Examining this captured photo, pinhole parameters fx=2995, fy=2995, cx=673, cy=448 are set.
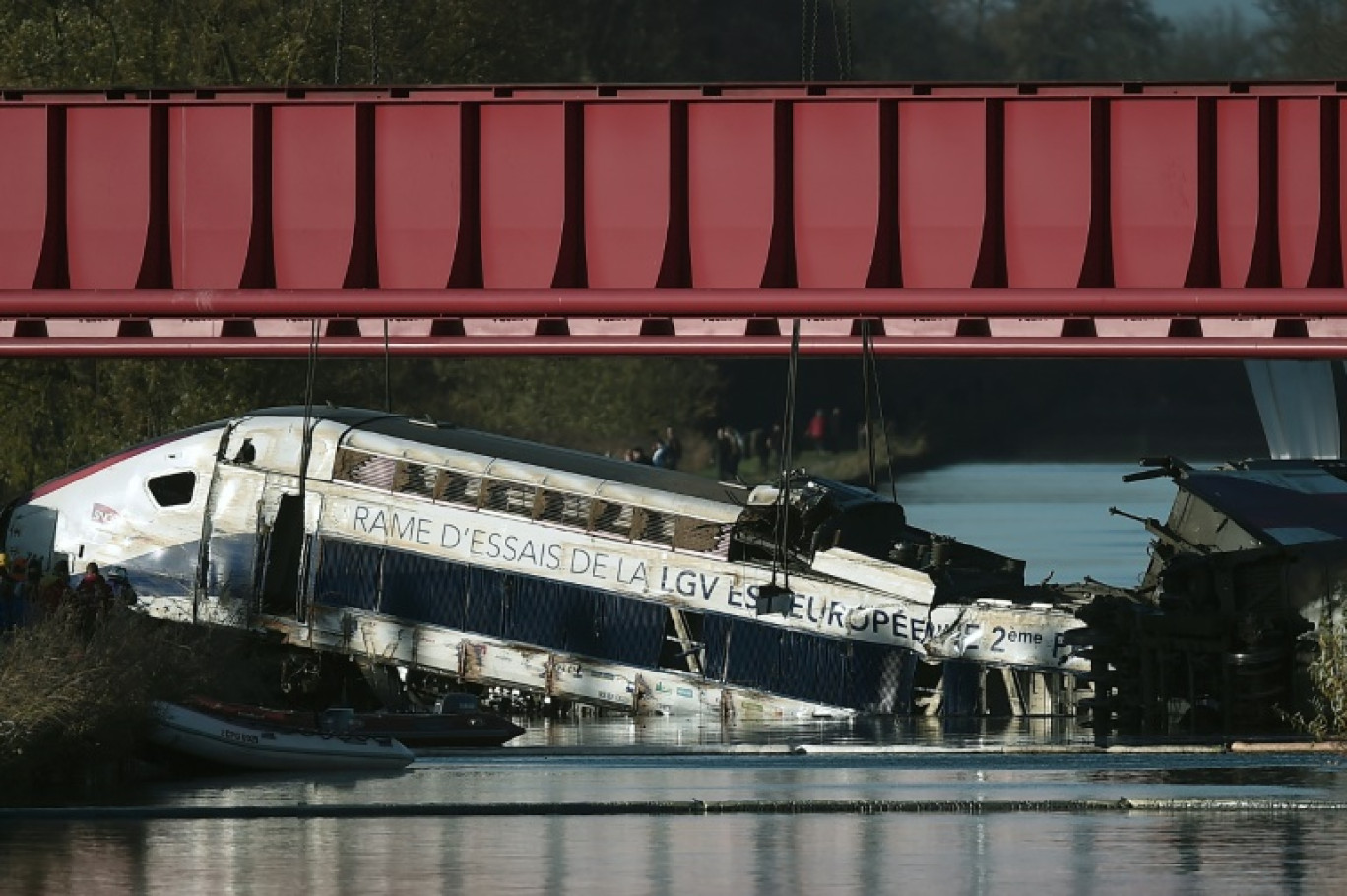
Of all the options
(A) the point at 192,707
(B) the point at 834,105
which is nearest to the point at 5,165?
(A) the point at 192,707

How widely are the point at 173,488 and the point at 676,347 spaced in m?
8.88

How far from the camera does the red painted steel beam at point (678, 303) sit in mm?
29219

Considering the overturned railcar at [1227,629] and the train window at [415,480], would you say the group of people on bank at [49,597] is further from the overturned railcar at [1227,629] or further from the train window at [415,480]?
the overturned railcar at [1227,629]

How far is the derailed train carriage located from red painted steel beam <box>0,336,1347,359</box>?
7.89 ft

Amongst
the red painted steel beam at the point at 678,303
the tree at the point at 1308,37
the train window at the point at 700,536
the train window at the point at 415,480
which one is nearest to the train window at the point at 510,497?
the train window at the point at 415,480

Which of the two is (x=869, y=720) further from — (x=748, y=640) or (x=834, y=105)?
(x=834, y=105)

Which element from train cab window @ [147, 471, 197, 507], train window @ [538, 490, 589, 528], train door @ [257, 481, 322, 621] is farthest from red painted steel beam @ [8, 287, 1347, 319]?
train cab window @ [147, 471, 197, 507]

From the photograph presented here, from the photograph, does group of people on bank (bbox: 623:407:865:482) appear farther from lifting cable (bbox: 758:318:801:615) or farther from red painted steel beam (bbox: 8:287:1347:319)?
red painted steel beam (bbox: 8:287:1347:319)

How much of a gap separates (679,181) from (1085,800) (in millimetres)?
8301

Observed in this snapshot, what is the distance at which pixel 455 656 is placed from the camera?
127 feet

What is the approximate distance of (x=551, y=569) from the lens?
38.1 m

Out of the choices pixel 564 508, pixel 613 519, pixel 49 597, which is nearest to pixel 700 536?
pixel 613 519

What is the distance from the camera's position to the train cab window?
40.0 meters

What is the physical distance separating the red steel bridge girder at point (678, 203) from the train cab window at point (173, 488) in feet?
29.5
